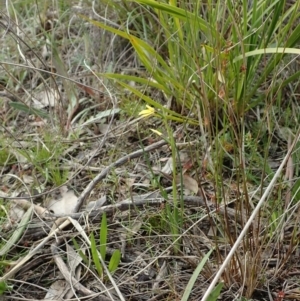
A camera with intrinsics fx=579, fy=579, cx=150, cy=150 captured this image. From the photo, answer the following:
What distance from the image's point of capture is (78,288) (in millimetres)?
1276

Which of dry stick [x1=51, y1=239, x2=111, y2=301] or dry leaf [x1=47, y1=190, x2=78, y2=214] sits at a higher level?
dry stick [x1=51, y1=239, x2=111, y2=301]

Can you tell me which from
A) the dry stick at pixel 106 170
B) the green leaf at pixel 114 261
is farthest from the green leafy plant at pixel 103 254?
the dry stick at pixel 106 170

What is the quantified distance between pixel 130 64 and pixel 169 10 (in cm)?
69

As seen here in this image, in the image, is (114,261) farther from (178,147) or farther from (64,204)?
(178,147)

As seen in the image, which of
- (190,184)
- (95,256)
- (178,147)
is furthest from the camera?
(178,147)

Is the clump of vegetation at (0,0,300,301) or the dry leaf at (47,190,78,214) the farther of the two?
the dry leaf at (47,190,78,214)

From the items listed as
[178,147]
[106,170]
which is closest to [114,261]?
[106,170]

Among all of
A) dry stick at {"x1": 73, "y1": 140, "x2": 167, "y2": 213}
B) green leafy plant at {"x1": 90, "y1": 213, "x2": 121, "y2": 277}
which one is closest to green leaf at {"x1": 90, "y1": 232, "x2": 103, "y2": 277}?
green leafy plant at {"x1": 90, "y1": 213, "x2": 121, "y2": 277}

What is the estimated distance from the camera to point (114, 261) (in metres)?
1.24

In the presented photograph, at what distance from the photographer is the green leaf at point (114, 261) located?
1.23 metres

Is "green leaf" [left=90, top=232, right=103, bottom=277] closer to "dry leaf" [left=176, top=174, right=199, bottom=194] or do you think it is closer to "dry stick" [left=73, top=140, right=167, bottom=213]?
"dry stick" [left=73, top=140, right=167, bottom=213]

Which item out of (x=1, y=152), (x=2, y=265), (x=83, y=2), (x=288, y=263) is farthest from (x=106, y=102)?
(x=288, y=263)

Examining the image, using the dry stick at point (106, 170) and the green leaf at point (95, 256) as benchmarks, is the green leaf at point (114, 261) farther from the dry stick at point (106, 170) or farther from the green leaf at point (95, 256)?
the dry stick at point (106, 170)

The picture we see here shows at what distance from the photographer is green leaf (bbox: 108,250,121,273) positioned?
123 cm
